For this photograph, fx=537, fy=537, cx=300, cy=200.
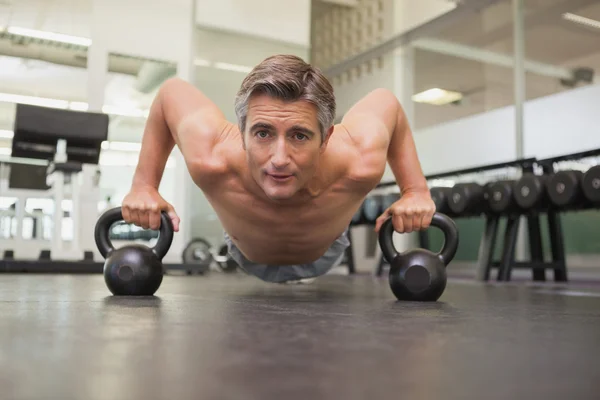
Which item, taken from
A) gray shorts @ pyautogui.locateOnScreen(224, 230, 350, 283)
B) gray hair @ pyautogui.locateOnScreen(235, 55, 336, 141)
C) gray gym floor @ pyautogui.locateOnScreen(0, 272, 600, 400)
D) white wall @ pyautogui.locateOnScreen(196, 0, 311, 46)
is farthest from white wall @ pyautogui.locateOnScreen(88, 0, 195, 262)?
gray gym floor @ pyautogui.locateOnScreen(0, 272, 600, 400)

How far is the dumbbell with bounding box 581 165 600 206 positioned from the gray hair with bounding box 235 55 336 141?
242 cm

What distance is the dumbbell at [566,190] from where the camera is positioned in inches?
126

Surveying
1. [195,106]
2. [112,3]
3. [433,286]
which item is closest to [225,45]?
[112,3]

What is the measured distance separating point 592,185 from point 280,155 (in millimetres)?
2594

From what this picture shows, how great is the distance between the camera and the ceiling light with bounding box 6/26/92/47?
6.23m

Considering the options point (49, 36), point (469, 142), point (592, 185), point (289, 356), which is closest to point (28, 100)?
point (49, 36)

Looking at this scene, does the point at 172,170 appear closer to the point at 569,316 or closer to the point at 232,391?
the point at 569,316

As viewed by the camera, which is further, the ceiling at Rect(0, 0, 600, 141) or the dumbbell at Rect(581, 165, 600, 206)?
the ceiling at Rect(0, 0, 600, 141)

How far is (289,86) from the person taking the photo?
1.19 metres

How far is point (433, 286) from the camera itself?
4.48 ft

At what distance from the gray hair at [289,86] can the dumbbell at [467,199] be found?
2.78 metres

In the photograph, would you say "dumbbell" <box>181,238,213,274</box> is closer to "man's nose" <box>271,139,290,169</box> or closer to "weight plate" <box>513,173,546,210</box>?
"weight plate" <box>513,173,546,210</box>

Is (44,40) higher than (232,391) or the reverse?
higher

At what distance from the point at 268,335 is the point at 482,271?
10.7 feet
